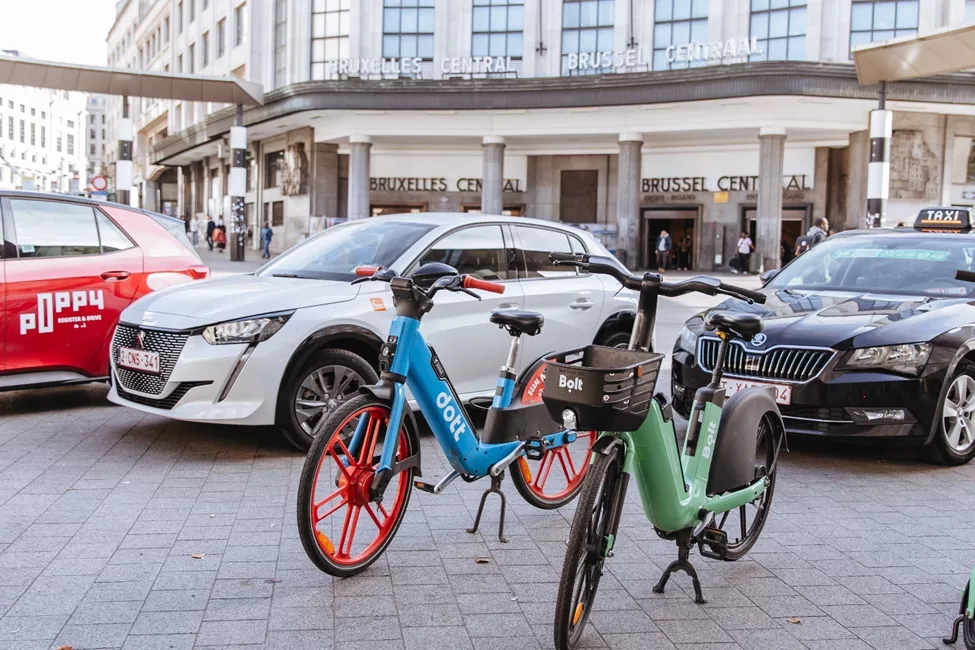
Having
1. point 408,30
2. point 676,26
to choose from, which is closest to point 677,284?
point 676,26

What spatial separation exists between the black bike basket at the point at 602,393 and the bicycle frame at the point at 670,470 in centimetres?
16

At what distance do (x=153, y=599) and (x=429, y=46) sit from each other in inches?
1499

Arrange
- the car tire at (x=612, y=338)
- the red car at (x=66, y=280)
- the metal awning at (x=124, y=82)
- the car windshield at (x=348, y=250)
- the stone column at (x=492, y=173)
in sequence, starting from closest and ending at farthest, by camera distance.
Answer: the car windshield at (x=348, y=250)
the red car at (x=66, y=280)
the car tire at (x=612, y=338)
the metal awning at (x=124, y=82)
the stone column at (x=492, y=173)

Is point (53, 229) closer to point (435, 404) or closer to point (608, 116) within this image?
point (435, 404)

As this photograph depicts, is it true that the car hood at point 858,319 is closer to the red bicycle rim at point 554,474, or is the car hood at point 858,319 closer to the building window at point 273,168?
the red bicycle rim at point 554,474

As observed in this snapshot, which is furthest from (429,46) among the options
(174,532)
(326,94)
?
(174,532)

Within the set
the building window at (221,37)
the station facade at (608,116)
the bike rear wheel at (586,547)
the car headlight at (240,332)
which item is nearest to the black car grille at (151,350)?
the car headlight at (240,332)

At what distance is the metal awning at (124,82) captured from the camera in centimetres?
3322

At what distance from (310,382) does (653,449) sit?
3112 mm

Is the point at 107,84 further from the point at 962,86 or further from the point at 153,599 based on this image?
the point at 153,599

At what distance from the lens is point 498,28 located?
128 ft

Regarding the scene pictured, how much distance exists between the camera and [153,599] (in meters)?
3.85

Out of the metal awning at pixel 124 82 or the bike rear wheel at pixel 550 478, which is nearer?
the bike rear wheel at pixel 550 478

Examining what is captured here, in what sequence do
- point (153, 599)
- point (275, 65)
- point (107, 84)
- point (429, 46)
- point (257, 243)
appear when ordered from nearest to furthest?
point (153, 599)
point (107, 84)
point (429, 46)
point (275, 65)
point (257, 243)
